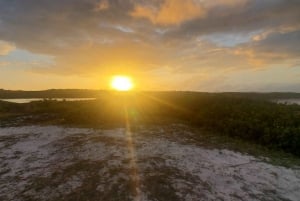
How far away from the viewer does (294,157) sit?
10.4 meters

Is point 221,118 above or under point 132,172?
above

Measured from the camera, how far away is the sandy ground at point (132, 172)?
6.68 m

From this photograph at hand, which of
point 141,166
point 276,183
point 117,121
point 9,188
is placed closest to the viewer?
point 9,188

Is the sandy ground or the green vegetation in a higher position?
the green vegetation

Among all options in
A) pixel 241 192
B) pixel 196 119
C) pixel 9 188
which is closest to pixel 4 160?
pixel 9 188

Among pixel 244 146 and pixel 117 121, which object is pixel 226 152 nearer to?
pixel 244 146

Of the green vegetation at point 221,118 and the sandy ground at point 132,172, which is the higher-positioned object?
the green vegetation at point 221,118

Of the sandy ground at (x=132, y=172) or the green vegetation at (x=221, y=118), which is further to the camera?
the green vegetation at (x=221, y=118)

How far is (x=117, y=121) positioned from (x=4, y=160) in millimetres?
9353

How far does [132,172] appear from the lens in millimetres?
8055

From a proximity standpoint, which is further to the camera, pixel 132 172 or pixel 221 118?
pixel 221 118

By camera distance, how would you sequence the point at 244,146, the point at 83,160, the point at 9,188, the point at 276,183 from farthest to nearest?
the point at 244,146 < the point at 83,160 < the point at 276,183 < the point at 9,188

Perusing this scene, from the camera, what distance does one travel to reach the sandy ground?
6.68 meters

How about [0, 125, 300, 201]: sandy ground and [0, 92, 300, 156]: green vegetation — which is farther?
[0, 92, 300, 156]: green vegetation
